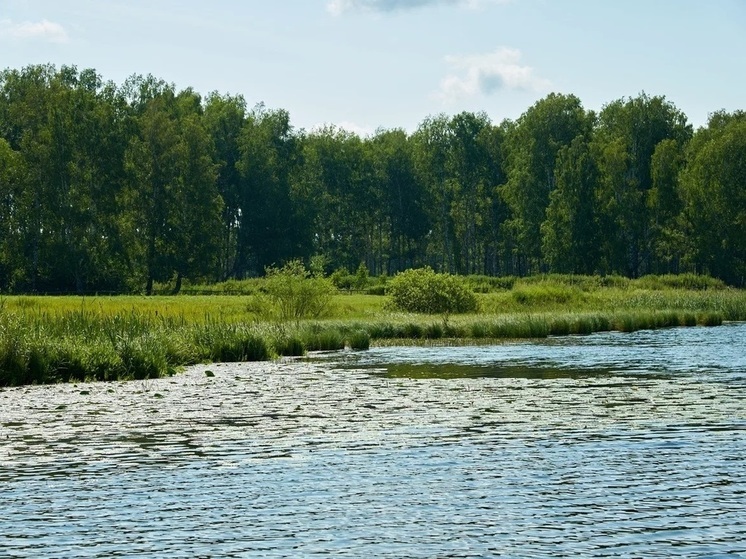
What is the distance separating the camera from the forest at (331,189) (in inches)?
3575

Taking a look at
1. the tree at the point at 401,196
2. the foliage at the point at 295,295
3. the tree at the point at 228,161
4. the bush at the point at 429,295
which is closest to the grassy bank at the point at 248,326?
the foliage at the point at 295,295

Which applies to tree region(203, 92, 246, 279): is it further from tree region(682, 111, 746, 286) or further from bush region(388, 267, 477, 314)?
bush region(388, 267, 477, 314)

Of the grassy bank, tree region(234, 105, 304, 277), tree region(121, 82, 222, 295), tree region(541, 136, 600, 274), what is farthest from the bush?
tree region(234, 105, 304, 277)

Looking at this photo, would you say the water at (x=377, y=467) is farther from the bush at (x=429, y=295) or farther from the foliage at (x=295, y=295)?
the bush at (x=429, y=295)

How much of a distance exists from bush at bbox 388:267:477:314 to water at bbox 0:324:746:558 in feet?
106

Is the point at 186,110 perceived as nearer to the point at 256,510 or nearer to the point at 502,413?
the point at 502,413

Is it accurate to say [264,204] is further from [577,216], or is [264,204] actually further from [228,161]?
[577,216]

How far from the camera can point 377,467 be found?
17203 mm

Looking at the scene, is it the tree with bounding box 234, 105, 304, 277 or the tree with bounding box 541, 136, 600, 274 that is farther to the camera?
the tree with bounding box 234, 105, 304, 277

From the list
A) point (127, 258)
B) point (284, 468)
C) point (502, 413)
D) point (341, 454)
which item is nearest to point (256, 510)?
point (284, 468)

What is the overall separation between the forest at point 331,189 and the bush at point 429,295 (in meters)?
15.5

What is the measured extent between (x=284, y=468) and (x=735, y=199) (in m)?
95.8

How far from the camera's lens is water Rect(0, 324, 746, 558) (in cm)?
1279

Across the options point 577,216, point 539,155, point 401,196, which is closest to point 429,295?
point 577,216
